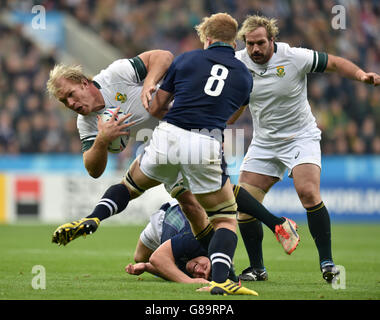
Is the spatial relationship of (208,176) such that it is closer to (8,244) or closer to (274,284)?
(274,284)

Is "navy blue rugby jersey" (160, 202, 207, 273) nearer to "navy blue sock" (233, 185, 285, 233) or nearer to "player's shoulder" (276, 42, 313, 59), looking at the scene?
"navy blue sock" (233, 185, 285, 233)

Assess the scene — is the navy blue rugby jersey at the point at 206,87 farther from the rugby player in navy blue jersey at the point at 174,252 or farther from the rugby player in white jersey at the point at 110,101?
the rugby player in navy blue jersey at the point at 174,252

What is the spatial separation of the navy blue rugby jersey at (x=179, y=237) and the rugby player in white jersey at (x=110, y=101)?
0.19 m

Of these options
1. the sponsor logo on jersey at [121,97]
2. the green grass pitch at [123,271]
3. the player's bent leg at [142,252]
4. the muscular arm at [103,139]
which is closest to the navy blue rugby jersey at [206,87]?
the muscular arm at [103,139]

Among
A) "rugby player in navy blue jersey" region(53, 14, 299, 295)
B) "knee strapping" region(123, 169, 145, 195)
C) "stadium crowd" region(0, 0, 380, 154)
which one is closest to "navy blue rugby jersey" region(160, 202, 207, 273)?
"knee strapping" region(123, 169, 145, 195)

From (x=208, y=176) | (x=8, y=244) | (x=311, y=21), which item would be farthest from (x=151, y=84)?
(x=311, y=21)

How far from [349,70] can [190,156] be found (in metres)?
2.14

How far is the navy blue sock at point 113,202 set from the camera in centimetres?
582

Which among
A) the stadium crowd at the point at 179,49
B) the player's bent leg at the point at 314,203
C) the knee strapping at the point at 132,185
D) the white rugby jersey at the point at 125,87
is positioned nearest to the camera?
the knee strapping at the point at 132,185

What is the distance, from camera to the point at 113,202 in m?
5.90

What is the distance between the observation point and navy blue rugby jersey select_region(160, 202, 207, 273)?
6.38m

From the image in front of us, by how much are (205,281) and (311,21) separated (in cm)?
1365

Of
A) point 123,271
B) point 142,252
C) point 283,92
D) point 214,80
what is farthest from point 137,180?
point 283,92

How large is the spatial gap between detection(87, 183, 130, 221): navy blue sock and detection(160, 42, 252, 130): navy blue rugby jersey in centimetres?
83
